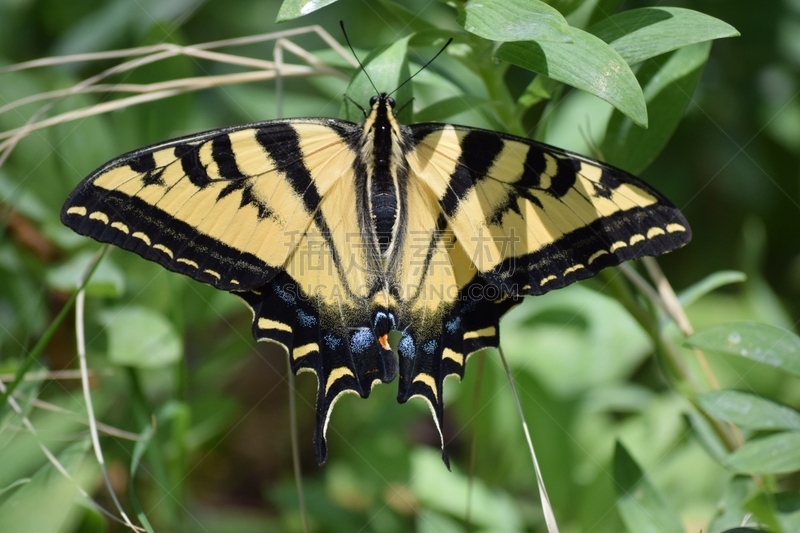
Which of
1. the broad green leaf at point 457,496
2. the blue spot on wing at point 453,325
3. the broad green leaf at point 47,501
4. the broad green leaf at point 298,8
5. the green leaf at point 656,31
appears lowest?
the broad green leaf at point 47,501

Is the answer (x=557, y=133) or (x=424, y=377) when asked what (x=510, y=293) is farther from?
(x=557, y=133)

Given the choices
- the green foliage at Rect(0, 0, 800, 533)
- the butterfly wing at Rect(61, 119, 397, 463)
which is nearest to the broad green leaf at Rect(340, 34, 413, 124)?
the green foliage at Rect(0, 0, 800, 533)

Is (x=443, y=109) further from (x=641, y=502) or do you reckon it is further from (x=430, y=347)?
(x=641, y=502)

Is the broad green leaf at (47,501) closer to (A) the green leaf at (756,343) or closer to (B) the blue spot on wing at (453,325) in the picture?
(B) the blue spot on wing at (453,325)

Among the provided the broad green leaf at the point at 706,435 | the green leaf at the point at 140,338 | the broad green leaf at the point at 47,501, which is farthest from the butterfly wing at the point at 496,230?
the broad green leaf at the point at 47,501

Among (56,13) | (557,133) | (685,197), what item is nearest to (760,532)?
(557,133)

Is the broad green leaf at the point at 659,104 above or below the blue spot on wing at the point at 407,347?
above
